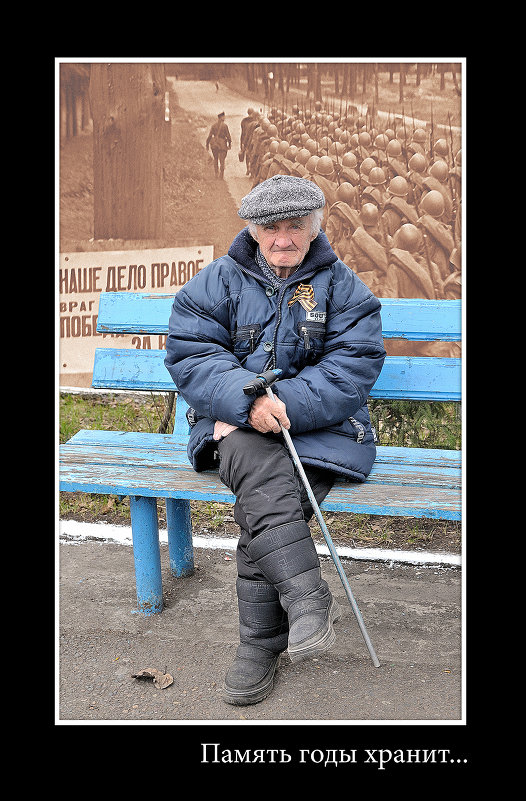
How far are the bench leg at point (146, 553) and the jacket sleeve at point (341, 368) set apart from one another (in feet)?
2.41

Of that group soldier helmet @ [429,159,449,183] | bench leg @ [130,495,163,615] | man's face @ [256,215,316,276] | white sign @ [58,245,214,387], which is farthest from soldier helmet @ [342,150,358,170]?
bench leg @ [130,495,163,615]

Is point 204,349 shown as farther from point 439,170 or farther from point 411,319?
point 439,170

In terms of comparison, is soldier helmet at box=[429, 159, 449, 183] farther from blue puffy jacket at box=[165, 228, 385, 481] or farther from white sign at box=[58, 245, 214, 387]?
blue puffy jacket at box=[165, 228, 385, 481]

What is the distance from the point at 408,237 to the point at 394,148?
53 centimetres

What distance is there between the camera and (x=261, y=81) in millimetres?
5281

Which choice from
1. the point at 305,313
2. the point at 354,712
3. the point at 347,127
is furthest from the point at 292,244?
the point at 347,127

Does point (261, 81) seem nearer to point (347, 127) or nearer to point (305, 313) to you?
point (347, 127)

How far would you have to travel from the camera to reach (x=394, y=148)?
17.3ft

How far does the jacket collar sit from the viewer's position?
330cm

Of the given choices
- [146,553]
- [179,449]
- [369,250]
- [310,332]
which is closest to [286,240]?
[310,332]

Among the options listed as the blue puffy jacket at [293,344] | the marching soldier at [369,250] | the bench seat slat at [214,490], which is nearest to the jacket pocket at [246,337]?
the blue puffy jacket at [293,344]

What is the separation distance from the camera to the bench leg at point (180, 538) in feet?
12.6

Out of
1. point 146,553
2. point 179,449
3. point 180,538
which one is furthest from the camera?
point 180,538

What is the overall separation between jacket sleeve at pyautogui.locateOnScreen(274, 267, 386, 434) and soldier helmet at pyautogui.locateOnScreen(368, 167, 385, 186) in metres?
2.12
